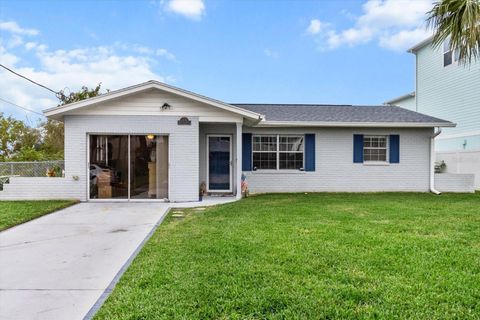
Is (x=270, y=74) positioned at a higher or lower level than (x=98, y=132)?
higher

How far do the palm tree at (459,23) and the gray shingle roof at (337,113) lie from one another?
398 centimetres

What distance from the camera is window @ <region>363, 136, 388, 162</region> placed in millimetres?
13905

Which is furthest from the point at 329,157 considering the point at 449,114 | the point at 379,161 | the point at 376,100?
the point at 376,100

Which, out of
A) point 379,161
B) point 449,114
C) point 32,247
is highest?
point 449,114

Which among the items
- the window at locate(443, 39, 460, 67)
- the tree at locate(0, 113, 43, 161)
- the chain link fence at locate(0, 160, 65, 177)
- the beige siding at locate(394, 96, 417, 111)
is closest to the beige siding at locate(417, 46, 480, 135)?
the window at locate(443, 39, 460, 67)

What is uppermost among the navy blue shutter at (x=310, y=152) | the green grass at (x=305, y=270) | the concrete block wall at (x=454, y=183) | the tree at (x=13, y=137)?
the tree at (x=13, y=137)

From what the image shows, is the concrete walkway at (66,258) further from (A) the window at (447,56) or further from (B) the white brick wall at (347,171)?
(A) the window at (447,56)

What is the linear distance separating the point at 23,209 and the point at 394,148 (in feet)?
40.8

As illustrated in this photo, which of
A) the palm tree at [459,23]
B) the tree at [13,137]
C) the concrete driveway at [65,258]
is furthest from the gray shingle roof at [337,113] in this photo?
the tree at [13,137]

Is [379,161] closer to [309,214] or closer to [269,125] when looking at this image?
[269,125]

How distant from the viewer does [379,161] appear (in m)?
13.9

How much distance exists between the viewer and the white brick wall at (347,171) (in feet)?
44.6

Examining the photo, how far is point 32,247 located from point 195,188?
573cm

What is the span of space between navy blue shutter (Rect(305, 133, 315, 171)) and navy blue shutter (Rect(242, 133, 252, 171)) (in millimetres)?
2118
